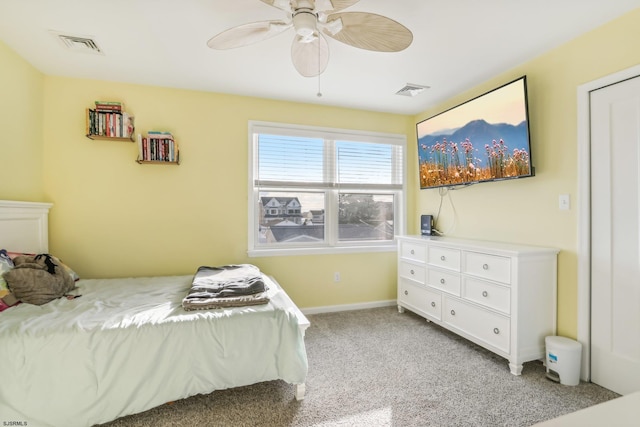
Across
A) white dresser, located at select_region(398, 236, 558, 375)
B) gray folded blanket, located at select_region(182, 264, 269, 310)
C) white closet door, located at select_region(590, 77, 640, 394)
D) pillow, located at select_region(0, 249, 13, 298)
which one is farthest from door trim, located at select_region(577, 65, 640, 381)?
pillow, located at select_region(0, 249, 13, 298)

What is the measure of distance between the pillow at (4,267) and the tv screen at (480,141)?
360 cm

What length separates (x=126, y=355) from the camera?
1.66 m

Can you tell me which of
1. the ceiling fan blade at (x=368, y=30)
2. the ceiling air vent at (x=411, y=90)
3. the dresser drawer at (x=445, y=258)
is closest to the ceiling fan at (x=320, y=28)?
the ceiling fan blade at (x=368, y=30)

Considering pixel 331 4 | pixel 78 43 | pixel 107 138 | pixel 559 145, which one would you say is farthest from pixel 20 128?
pixel 559 145

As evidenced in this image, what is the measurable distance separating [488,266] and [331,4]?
2104 mm

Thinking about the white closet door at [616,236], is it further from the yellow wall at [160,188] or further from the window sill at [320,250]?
the yellow wall at [160,188]

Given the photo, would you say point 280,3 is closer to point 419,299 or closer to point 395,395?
point 395,395

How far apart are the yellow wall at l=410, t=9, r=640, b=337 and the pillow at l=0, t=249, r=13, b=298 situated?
372 cm

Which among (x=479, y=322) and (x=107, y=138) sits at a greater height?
(x=107, y=138)

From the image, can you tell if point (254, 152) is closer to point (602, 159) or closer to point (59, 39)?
point (59, 39)

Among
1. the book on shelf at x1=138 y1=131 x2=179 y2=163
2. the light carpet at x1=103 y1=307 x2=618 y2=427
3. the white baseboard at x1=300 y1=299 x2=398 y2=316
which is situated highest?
the book on shelf at x1=138 y1=131 x2=179 y2=163

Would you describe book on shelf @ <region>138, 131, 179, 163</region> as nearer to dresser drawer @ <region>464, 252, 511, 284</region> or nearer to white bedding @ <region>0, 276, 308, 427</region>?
white bedding @ <region>0, 276, 308, 427</region>

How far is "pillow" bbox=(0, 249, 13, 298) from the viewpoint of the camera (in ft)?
6.25

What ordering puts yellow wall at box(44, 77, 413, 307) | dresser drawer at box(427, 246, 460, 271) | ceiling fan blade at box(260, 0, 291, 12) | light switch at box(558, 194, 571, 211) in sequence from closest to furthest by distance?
ceiling fan blade at box(260, 0, 291, 12), light switch at box(558, 194, 571, 211), dresser drawer at box(427, 246, 460, 271), yellow wall at box(44, 77, 413, 307)
